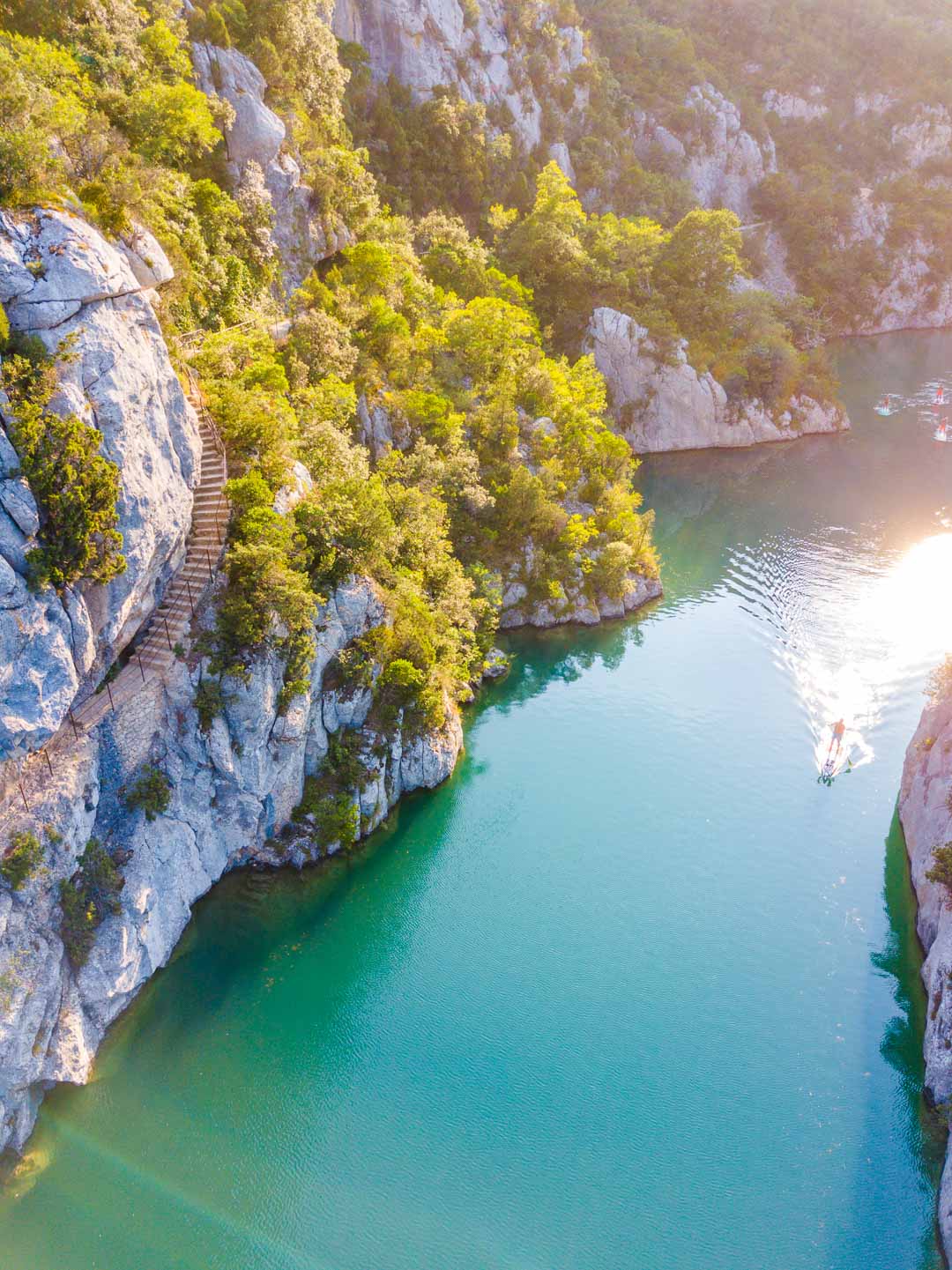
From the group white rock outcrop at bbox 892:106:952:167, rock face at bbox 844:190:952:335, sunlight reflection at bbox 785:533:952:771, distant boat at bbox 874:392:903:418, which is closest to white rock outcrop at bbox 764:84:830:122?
white rock outcrop at bbox 892:106:952:167

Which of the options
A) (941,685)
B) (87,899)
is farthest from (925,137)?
(87,899)

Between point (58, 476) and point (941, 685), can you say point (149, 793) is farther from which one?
point (941, 685)

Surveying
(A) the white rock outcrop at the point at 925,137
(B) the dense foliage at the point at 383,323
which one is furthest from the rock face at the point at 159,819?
(A) the white rock outcrop at the point at 925,137

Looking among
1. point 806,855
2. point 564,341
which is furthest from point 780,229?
point 806,855

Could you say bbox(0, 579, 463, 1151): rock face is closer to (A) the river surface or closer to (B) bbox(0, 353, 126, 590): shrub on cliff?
(A) the river surface

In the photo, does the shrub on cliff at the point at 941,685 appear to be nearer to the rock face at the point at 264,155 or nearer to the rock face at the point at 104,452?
the rock face at the point at 104,452

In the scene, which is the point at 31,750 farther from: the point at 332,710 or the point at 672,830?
the point at 672,830
